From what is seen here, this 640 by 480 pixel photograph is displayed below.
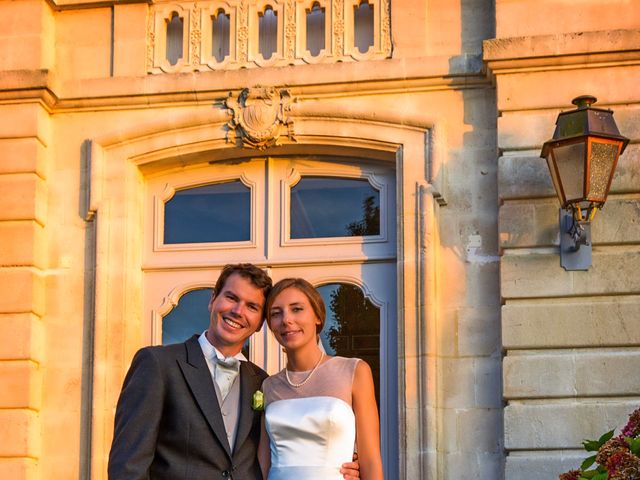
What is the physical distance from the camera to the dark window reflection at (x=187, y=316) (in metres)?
9.22

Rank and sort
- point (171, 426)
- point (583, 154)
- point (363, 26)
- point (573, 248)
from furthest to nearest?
point (363, 26)
point (573, 248)
point (583, 154)
point (171, 426)

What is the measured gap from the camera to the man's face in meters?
5.89

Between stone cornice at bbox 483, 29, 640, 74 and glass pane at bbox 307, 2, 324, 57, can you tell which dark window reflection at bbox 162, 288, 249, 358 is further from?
stone cornice at bbox 483, 29, 640, 74

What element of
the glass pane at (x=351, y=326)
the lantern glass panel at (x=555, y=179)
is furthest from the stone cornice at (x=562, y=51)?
the glass pane at (x=351, y=326)

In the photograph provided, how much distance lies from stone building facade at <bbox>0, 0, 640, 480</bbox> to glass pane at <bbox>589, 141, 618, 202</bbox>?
0.43m

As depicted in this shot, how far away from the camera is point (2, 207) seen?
8.94 meters

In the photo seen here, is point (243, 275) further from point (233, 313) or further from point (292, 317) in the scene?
point (292, 317)

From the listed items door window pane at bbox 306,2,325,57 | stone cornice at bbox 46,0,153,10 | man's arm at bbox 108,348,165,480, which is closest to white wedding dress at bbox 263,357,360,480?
man's arm at bbox 108,348,165,480

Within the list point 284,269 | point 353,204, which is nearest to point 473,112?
point 353,204

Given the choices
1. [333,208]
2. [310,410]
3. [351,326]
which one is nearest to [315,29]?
[333,208]

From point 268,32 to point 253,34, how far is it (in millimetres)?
148

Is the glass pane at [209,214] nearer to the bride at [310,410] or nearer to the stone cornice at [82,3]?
the stone cornice at [82,3]

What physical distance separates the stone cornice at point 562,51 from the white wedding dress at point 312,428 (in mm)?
2948

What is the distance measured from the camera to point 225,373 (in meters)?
5.96
